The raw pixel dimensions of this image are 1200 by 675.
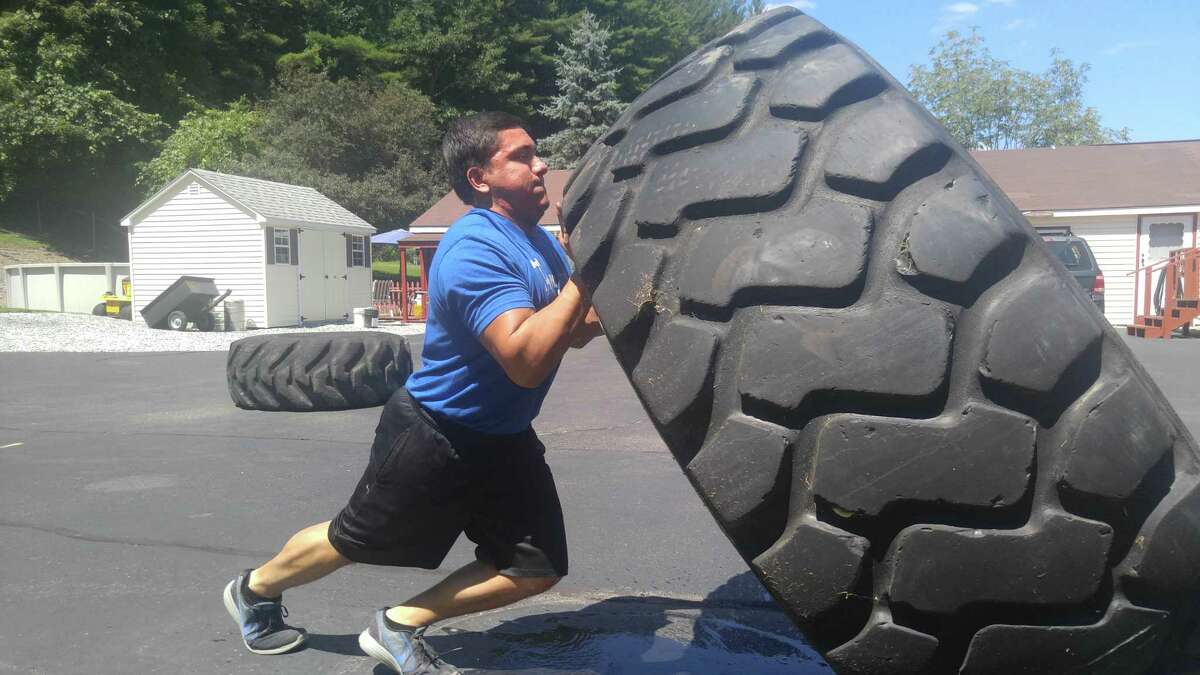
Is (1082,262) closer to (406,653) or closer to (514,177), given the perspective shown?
(514,177)

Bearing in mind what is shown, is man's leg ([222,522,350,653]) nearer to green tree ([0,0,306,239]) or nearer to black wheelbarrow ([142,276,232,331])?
black wheelbarrow ([142,276,232,331])

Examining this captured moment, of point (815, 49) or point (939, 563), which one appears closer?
point (939, 563)

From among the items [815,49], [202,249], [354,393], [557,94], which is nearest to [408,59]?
[557,94]

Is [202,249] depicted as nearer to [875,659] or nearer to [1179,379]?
[1179,379]

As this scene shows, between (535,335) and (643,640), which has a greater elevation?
(535,335)

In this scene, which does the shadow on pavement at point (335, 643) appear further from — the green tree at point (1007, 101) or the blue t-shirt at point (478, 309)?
the green tree at point (1007, 101)

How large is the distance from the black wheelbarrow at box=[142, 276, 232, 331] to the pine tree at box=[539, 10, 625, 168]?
78.9ft

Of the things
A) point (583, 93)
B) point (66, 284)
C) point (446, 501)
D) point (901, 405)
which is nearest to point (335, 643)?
point (446, 501)

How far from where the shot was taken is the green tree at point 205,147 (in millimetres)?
33375

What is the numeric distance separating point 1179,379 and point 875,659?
10.1 m

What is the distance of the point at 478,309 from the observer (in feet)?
7.49

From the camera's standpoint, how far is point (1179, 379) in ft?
32.9

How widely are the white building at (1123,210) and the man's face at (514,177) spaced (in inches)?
861

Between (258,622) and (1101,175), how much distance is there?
26.2 m
